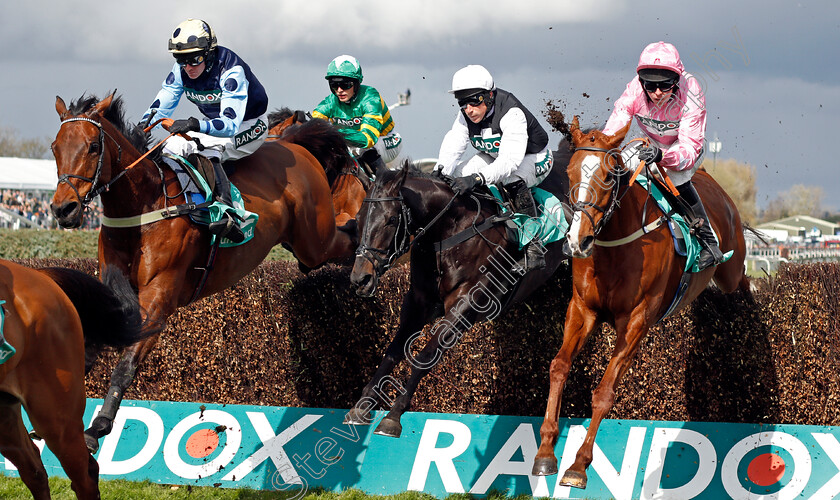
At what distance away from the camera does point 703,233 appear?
527cm

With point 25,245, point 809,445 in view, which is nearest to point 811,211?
point 25,245

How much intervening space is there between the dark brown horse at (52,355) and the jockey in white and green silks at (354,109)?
10.8ft

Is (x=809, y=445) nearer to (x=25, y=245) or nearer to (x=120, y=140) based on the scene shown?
(x=120, y=140)

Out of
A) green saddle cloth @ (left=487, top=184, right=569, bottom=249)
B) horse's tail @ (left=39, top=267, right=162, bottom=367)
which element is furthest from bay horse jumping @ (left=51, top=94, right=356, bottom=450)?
green saddle cloth @ (left=487, top=184, right=569, bottom=249)

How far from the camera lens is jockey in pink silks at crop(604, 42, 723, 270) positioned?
5.09 metres

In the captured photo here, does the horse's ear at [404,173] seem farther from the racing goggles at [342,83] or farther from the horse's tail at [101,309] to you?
the racing goggles at [342,83]

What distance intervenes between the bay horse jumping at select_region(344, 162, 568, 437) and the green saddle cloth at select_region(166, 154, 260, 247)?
86 centimetres

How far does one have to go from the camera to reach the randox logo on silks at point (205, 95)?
584 cm

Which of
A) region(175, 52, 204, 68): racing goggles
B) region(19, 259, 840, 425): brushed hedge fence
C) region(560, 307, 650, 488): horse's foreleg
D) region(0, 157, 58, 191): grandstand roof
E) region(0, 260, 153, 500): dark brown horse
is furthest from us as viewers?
region(0, 157, 58, 191): grandstand roof

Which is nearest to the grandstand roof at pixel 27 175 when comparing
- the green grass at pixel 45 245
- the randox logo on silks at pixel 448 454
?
the green grass at pixel 45 245

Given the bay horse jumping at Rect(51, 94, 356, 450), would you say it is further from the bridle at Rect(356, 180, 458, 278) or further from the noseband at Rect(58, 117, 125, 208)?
the bridle at Rect(356, 180, 458, 278)

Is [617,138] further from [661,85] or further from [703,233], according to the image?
[703,233]

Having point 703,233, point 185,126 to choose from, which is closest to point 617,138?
point 703,233

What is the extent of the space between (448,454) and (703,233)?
6.79ft
